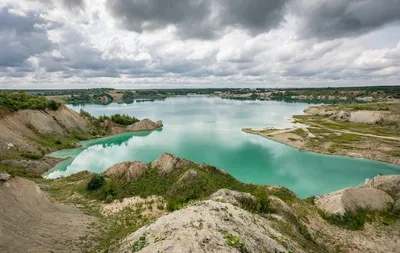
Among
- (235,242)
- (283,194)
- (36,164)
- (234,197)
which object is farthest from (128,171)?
(36,164)

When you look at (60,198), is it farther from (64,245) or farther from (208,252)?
(208,252)

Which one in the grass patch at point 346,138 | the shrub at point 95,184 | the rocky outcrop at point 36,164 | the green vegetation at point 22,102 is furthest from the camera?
the grass patch at point 346,138

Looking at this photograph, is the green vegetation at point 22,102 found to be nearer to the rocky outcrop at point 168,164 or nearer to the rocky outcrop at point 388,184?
the rocky outcrop at point 168,164

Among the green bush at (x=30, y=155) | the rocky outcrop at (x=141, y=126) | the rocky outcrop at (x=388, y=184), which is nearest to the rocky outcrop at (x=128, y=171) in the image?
the green bush at (x=30, y=155)

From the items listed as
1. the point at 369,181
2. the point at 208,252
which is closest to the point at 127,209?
the point at 208,252

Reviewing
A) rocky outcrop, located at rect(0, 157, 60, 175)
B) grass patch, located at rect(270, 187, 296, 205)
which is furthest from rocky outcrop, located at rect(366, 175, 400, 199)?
rocky outcrop, located at rect(0, 157, 60, 175)

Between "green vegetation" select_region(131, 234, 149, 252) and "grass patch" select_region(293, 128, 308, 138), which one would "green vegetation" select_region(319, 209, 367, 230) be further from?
"grass patch" select_region(293, 128, 308, 138)
